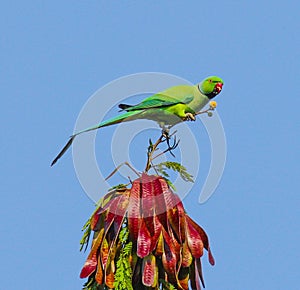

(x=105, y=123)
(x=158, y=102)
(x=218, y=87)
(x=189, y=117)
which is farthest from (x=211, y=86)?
(x=105, y=123)

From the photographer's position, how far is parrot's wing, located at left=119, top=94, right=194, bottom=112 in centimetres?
450

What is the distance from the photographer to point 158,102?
15.0 feet

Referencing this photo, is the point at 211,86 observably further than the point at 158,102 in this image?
Yes

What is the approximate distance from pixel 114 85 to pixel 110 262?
1.22 metres

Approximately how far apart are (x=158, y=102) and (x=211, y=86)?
443 mm

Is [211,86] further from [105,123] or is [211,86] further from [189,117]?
[105,123]

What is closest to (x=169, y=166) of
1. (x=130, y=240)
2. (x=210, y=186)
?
(x=210, y=186)

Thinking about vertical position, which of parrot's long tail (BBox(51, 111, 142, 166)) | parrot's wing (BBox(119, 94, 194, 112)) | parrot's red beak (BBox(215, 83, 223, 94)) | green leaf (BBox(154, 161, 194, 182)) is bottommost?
green leaf (BBox(154, 161, 194, 182))

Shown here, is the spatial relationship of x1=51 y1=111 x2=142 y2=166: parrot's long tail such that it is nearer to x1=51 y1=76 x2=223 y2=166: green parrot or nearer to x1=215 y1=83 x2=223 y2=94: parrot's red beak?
x1=51 y1=76 x2=223 y2=166: green parrot

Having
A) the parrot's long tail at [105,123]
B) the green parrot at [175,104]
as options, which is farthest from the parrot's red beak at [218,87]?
the parrot's long tail at [105,123]

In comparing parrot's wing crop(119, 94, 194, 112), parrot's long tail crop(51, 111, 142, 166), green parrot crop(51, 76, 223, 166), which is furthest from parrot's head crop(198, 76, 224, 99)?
parrot's long tail crop(51, 111, 142, 166)

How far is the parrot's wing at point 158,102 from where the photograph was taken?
4.50 metres

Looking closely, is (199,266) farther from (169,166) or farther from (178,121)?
(178,121)

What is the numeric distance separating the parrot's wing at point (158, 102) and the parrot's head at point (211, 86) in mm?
112
